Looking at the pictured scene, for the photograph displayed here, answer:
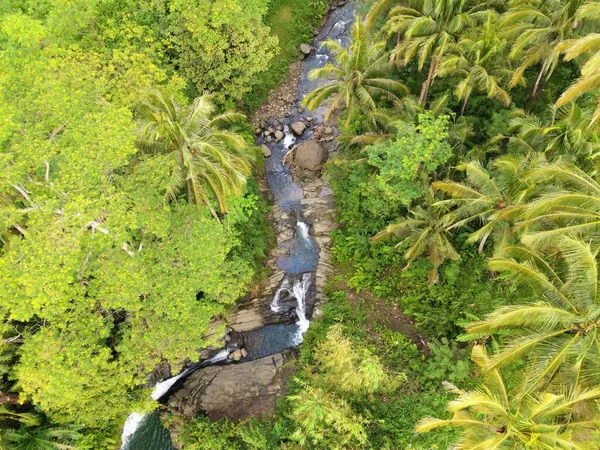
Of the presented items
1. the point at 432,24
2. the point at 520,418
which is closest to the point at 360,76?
the point at 432,24

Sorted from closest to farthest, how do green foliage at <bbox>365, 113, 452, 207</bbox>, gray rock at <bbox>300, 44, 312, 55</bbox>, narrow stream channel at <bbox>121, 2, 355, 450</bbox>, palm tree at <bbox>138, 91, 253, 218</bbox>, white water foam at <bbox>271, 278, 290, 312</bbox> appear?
palm tree at <bbox>138, 91, 253, 218</bbox>
green foliage at <bbox>365, 113, 452, 207</bbox>
narrow stream channel at <bbox>121, 2, 355, 450</bbox>
white water foam at <bbox>271, 278, 290, 312</bbox>
gray rock at <bbox>300, 44, 312, 55</bbox>

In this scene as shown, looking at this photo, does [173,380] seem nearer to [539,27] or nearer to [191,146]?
[191,146]

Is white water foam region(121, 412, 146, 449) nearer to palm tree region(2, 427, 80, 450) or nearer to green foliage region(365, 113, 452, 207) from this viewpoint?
palm tree region(2, 427, 80, 450)

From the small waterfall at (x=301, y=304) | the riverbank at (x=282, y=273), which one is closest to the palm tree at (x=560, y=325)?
the small waterfall at (x=301, y=304)

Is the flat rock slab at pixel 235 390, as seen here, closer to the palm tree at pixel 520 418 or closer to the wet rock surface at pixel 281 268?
the wet rock surface at pixel 281 268

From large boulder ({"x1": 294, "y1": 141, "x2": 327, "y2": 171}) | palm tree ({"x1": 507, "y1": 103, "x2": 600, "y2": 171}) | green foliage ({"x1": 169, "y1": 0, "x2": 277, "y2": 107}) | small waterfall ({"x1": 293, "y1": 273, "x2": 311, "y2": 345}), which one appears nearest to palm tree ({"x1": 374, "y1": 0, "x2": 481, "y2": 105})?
palm tree ({"x1": 507, "y1": 103, "x2": 600, "y2": 171})

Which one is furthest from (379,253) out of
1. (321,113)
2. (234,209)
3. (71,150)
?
(71,150)
